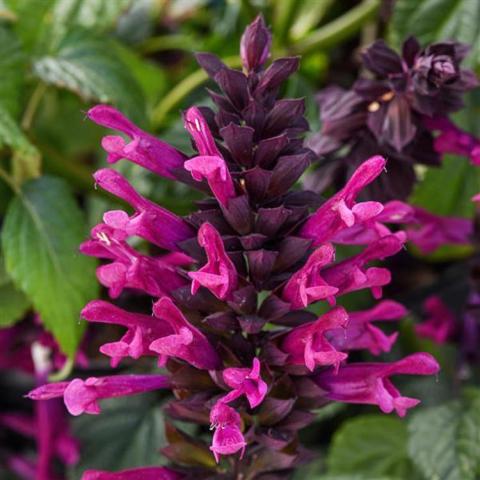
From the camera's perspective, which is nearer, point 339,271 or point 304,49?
point 339,271

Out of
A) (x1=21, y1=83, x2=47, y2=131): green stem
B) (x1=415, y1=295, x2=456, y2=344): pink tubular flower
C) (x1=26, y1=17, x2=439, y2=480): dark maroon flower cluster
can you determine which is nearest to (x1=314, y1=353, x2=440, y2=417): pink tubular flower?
(x1=26, y1=17, x2=439, y2=480): dark maroon flower cluster

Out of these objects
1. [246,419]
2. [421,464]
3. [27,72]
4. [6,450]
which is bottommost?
[6,450]

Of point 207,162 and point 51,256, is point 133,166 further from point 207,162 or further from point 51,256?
point 207,162

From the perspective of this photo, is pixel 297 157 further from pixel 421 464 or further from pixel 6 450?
pixel 6 450

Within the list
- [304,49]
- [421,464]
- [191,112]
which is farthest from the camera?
[304,49]

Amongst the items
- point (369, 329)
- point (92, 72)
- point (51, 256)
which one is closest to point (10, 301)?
point (51, 256)

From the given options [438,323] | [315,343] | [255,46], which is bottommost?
[438,323]

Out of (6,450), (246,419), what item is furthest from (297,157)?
(6,450)
